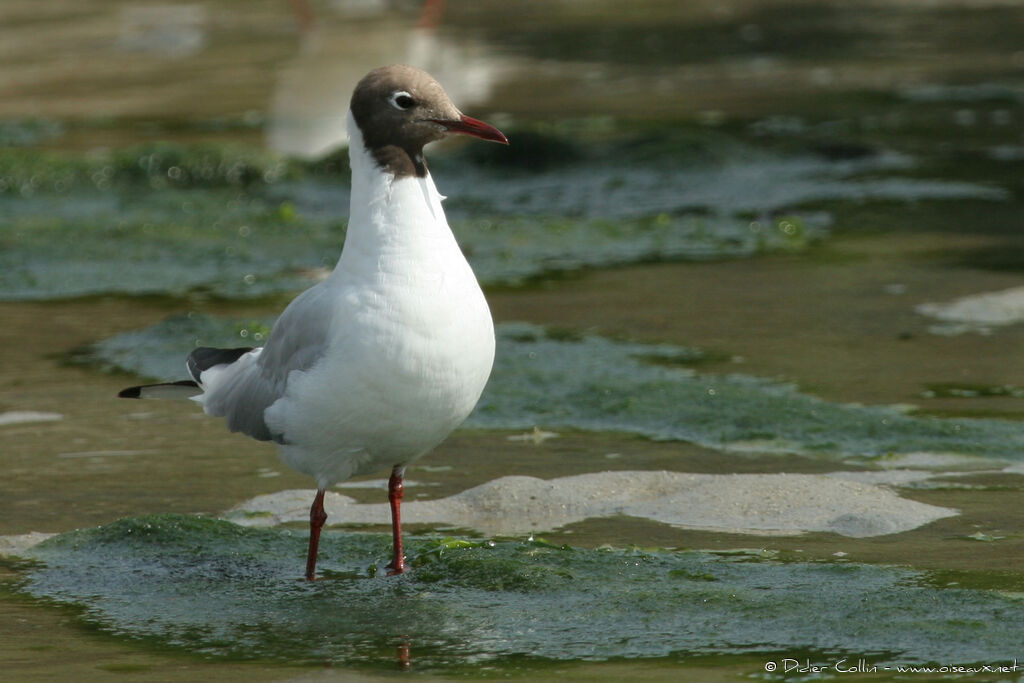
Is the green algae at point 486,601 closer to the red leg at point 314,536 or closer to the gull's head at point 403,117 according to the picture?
the red leg at point 314,536

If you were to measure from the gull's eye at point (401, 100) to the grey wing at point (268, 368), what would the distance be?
1.90ft

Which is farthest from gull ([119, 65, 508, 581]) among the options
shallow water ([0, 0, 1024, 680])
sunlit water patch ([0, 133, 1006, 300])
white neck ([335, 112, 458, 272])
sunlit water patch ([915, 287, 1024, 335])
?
sunlit water patch ([0, 133, 1006, 300])

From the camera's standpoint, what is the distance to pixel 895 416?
5828mm

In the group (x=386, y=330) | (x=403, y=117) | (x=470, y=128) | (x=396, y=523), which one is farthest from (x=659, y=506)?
(x=403, y=117)

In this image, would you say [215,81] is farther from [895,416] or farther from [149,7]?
[895,416]

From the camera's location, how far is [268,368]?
4840 millimetres

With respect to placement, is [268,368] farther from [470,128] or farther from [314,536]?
[470,128]

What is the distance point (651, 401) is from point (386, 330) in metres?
2.08

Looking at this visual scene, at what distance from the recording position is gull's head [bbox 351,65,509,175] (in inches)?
181

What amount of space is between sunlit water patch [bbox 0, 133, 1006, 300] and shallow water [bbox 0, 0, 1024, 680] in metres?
0.04

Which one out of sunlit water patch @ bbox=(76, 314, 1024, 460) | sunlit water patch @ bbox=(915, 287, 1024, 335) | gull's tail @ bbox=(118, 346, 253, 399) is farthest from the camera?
sunlit water patch @ bbox=(915, 287, 1024, 335)

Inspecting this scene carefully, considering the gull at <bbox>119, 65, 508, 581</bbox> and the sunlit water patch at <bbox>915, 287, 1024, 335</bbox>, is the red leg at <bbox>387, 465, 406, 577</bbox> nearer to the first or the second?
the gull at <bbox>119, 65, 508, 581</bbox>

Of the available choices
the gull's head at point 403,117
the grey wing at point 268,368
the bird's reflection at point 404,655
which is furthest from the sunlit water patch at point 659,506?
the gull's head at point 403,117

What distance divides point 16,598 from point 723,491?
218 cm
